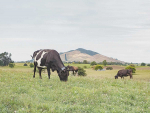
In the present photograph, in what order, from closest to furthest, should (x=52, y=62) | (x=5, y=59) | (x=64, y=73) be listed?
(x=64, y=73), (x=52, y=62), (x=5, y=59)

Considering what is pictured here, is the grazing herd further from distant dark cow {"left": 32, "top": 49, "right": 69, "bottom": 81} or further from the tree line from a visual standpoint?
the tree line

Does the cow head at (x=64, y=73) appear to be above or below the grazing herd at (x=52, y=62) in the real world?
below

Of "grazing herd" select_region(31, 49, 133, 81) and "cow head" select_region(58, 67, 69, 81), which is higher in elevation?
"grazing herd" select_region(31, 49, 133, 81)

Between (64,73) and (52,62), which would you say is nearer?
(64,73)

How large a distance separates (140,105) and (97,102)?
8.86 ft

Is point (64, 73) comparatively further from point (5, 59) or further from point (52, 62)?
point (5, 59)

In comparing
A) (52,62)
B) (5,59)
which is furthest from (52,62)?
(5,59)

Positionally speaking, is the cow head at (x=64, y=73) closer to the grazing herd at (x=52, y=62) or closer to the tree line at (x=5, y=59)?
the grazing herd at (x=52, y=62)

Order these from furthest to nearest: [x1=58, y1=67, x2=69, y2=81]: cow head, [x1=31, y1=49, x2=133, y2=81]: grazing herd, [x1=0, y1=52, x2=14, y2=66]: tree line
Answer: [x1=0, y1=52, x2=14, y2=66]: tree line → [x1=31, y1=49, x2=133, y2=81]: grazing herd → [x1=58, y1=67, x2=69, y2=81]: cow head

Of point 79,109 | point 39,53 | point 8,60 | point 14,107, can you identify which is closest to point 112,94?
point 79,109

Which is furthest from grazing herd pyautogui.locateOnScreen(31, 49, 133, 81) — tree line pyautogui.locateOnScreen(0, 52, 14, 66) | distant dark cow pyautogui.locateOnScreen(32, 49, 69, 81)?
tree line pyautogui.locateOnScreen(0, 52, 14, 66)

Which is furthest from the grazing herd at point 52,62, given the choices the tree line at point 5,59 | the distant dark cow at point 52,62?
the tree line at point 5,59

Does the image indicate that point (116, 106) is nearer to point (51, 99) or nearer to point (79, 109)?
point (79, 109)

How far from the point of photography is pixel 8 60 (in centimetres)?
14762
